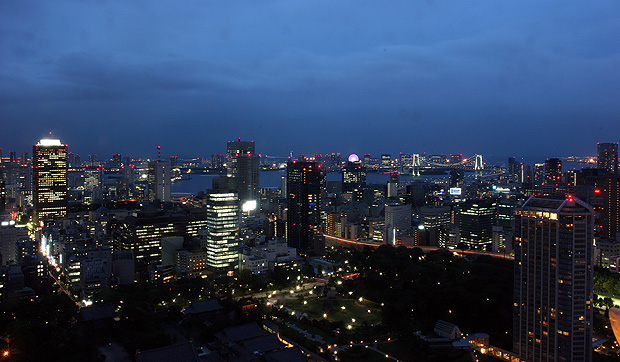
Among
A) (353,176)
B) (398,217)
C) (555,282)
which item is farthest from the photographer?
(353,176)

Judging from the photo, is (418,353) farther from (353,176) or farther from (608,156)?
(353,176)

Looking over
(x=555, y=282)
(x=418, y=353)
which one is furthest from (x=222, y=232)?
(x=555, y=282)

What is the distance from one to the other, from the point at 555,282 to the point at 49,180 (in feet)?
81.6

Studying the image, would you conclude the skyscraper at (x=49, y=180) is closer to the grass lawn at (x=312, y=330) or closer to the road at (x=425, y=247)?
the road at (x=425, y=247)

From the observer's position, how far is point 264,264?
603 inches

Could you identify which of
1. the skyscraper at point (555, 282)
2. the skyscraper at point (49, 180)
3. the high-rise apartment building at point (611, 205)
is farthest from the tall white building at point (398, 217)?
the skyscraper at point (49, 180)

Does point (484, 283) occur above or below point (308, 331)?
above

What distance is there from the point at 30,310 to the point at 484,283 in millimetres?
9442

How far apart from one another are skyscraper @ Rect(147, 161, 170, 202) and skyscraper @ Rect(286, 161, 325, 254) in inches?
536

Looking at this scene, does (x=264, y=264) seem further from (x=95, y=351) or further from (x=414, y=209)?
(x=414, y=209)

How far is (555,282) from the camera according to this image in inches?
324

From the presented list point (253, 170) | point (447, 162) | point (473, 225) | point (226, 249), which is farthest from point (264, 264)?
point (447, 162)

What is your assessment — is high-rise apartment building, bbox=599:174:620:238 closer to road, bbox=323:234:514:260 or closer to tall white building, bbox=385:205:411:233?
→ road, bbox=323:234:514:260

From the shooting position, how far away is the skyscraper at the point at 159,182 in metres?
31.2
